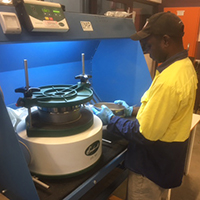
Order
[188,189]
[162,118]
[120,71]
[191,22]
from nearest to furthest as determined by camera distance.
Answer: [162,118], [120,71], [188,189], [191,22]

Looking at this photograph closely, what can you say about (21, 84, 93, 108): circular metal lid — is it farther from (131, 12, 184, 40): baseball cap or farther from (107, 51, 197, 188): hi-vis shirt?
(131, 12, 184, 40): baseball cap

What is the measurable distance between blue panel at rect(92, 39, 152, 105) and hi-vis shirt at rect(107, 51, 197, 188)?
47 cm

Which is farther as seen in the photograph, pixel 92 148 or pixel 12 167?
pixel 92 148

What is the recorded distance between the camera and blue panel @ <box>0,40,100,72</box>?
1.16m

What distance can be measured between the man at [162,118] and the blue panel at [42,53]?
0.54m

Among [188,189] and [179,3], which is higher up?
[179,3]

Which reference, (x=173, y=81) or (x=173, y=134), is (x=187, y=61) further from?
(x=173, y=134)

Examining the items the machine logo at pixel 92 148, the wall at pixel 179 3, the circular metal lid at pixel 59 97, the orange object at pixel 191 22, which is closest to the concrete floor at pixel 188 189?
the machine logo at pixel 92 148

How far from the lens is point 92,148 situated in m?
0.94

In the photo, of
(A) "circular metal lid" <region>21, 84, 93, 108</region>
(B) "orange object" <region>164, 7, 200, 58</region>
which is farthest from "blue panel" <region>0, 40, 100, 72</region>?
(B) "orange object" <region>164, 7, 200, 58</region>

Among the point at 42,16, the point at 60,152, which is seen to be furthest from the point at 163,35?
the point at 60,152

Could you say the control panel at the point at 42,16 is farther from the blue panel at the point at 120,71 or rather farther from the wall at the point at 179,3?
the wall at the point at 179,3

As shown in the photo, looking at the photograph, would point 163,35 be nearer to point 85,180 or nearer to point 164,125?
point 164,125

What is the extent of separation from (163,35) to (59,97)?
61cm
